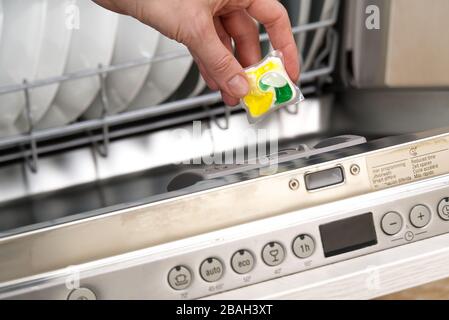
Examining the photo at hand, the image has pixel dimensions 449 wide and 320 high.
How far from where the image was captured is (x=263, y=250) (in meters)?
0.87

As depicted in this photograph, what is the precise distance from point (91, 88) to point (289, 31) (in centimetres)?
34

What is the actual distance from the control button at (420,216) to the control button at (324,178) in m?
0.11

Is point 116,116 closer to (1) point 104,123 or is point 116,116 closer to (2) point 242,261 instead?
(1) point 104,123

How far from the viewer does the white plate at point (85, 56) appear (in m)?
1.12

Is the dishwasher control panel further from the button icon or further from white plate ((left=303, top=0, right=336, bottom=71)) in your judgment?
white plate ((left=303, top=0, right=336, bottom=71))

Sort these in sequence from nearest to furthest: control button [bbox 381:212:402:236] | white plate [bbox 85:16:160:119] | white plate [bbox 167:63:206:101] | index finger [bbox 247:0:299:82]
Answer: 1. control button [bbox 381:212:402:236]
2. index finger [bbox 247:0:299:82]
3. white plate [bbox 85:16:160:119]
4. white plate [bbox 167:63:206:101]

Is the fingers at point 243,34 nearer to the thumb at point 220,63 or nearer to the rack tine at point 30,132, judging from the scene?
the thumb at point 220,63

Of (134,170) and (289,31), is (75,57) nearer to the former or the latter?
(134,170)

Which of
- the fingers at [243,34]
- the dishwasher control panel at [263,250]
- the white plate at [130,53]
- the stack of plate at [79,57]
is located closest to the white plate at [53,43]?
the stack of plate at [79,57]

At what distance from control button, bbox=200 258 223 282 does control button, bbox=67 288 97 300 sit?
130mm

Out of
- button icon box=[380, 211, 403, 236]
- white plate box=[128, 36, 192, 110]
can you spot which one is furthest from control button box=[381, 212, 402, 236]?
white plate box=[128, 36, 192, 110]

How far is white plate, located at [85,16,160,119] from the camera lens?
1162 millimetres

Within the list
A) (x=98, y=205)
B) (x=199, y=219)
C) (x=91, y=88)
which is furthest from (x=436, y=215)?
(x=91, y=88)

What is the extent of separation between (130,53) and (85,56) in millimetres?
81
